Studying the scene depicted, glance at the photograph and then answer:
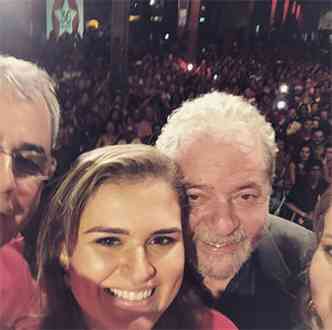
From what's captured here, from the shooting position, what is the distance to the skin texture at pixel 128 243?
52.9 inches

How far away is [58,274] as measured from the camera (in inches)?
54.7

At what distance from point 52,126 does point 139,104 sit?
24 cm

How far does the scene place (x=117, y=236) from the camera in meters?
1.35

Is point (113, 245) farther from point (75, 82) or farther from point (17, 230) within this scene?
point (75, 82)

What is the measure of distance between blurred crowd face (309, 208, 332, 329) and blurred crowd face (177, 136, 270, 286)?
6.6 inches

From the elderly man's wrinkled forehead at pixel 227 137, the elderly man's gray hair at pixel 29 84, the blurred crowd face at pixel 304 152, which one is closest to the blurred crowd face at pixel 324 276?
the blurred crowd face at pixel 304 152

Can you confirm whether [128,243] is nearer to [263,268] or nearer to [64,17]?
[263,268]

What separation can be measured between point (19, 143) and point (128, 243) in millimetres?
393

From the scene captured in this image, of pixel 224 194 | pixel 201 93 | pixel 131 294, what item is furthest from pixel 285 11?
pixel 131 294

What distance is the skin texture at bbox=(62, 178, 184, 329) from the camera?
4.41 ft

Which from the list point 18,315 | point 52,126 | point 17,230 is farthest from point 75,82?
→ point 18,315

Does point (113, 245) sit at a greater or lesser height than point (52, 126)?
lesser

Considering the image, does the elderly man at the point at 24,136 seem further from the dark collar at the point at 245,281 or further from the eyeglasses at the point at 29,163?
the dark collar at the point at 245,281

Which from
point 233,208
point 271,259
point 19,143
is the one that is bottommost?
point 271,259
